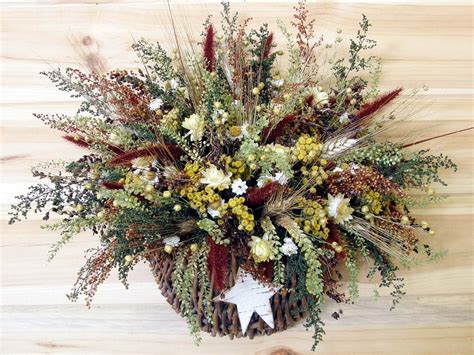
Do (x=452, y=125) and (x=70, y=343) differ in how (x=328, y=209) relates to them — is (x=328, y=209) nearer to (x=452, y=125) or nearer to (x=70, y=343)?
(x=452, y=125)

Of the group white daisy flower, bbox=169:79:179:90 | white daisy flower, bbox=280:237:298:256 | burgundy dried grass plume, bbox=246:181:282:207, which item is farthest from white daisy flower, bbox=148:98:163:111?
white daisy flower, bbox=280:237:298:256

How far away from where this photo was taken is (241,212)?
944 mm

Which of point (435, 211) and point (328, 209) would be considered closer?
point (328, 209)

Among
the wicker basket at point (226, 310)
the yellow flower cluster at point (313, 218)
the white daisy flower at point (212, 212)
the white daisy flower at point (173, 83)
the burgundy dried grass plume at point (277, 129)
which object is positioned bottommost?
the wicker basket at point (226, 310)

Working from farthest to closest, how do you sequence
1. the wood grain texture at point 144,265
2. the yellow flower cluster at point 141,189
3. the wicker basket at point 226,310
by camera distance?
the wood grain texture at point 144,265 → the wicker basket at point 226,310 → the yellow flower cluster at point 141,189

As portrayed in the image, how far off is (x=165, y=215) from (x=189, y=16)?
0.62 metres

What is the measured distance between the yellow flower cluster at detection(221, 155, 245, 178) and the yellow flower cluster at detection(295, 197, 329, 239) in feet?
0.45

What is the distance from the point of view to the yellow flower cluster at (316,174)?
96cm

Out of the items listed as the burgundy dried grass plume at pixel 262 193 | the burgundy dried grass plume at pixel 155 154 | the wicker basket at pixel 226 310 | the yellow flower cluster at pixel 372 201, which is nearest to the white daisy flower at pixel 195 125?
the burgundy dried grass plume at pixel 155 154

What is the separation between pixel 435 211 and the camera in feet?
4.15

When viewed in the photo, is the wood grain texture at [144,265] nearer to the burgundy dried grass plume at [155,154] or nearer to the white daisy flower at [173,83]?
the white daisy flower at [173,83]

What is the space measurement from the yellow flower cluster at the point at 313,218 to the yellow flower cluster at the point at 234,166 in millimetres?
136

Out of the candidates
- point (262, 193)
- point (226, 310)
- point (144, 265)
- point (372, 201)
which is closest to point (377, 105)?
point (372, 201)

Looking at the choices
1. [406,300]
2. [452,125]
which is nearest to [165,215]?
[406,300]
